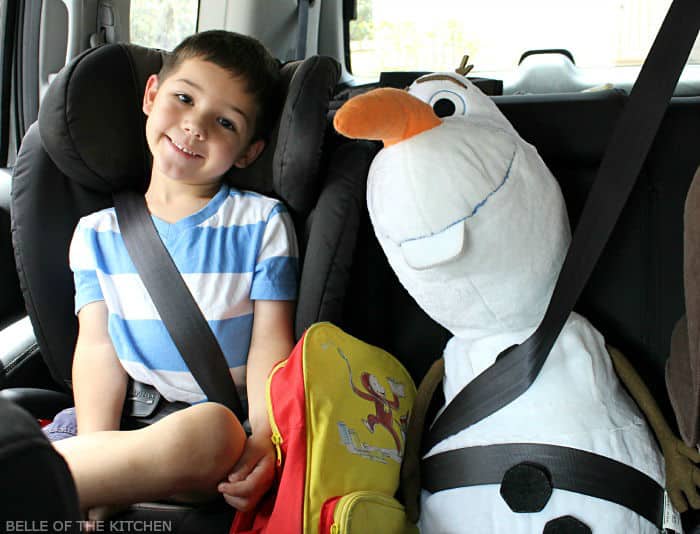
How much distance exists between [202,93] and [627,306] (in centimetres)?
85

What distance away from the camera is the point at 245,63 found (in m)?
1.42

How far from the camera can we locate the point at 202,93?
141 cm

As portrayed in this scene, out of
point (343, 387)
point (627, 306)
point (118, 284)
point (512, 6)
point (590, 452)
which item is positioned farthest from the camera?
point (512, 6)

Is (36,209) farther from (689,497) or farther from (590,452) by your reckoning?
(689,497)

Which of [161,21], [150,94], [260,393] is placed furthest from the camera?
[161,21]

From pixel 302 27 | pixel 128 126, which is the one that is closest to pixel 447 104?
pixel 128 126

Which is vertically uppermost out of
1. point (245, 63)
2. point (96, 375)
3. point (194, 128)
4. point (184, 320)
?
point (245, 63)

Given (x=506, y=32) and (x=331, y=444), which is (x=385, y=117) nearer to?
(x=331, y=444)

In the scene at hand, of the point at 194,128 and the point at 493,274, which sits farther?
the point at 194,128

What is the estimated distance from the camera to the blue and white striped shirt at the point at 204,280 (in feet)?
4.53

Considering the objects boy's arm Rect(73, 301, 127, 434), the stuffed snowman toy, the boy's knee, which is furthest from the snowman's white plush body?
boy's arm Rect(73, 301, 127, 434)

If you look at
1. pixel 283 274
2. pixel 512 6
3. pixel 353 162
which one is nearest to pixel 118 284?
pixel 283 274

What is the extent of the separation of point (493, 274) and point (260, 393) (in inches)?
18.8

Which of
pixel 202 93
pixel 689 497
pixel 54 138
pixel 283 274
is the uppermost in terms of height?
pixel 202 93
